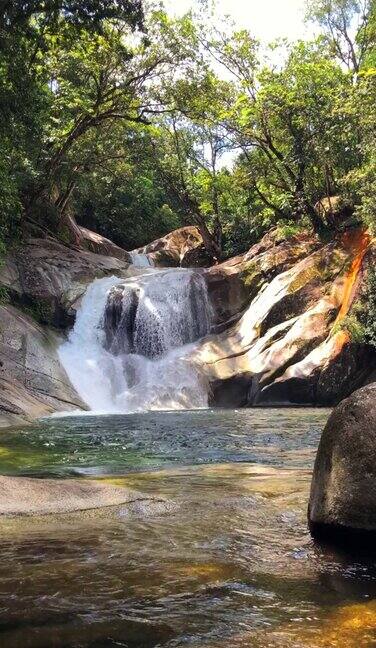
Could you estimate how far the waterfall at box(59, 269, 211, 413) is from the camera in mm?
20562

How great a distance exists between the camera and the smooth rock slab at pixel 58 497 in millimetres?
5273

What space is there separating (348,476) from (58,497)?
2.80 m

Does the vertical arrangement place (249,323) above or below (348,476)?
above

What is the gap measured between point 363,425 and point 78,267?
23351 millimetres

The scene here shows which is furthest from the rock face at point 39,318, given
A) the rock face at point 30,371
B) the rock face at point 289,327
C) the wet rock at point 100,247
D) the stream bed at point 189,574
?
the stream bed at point 189,574

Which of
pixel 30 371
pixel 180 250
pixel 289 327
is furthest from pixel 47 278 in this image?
pixel 180 250

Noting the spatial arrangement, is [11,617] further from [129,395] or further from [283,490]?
[129,395]

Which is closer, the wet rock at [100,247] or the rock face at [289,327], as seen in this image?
the rock face at [289,327]

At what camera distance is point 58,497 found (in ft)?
18.2

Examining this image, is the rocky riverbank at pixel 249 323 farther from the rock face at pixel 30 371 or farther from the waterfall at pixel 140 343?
the waterfall at pixel 140 343

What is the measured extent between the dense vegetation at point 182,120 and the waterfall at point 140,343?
485 cm

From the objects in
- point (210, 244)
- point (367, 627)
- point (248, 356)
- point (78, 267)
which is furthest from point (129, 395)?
point (367, 627)

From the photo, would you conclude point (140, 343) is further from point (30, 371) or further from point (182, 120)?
point (182, 120)

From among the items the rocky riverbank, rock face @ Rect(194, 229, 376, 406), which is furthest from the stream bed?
rock face @ Rect(194, 229, 376, 406)
